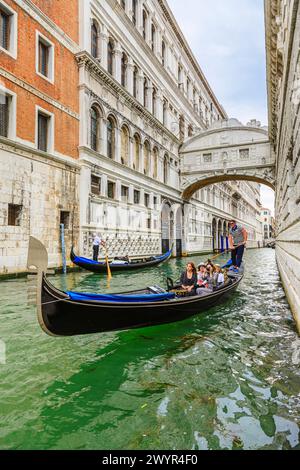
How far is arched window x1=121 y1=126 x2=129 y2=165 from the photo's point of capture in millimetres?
14211

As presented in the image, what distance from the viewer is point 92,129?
39.7 ft

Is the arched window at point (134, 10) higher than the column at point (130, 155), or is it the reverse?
the arched window at point (134, 10)

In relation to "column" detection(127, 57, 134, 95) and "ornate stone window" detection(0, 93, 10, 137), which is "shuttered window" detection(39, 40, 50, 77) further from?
"column" detection(127, 57, 134, 95)

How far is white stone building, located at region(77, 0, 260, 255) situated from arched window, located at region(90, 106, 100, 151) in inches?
1.5

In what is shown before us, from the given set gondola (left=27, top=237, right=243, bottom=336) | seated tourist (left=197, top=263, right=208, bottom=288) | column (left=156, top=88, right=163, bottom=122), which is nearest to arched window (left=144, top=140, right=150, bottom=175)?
column (left=156, top=88, right=163, bottom=122)

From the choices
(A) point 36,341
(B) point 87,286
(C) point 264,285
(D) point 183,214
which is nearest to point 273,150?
(D) point 183,214

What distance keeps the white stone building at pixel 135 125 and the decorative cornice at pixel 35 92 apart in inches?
26.3

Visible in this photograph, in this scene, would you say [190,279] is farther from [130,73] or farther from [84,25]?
[130,73]

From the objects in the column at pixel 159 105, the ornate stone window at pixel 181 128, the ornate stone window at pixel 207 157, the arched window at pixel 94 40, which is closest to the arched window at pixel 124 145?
the arched window at pixel 94 40

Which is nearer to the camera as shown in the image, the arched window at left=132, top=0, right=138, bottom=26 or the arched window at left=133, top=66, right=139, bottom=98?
the arched window at left=132, top=0, right=138, bottom=26

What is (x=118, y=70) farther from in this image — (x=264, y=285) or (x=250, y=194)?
(x=250, y=194)

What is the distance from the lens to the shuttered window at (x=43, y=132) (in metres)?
9.96

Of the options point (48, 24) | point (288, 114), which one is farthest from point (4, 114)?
point (288, 114)

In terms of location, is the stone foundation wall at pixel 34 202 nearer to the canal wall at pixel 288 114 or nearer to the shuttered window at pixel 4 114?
the shuttered window at pixel 4 114
